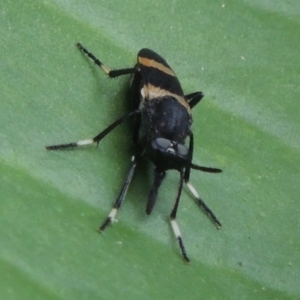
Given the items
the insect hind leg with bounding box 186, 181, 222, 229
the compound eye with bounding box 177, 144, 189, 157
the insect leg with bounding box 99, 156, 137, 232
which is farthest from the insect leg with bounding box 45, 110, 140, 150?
the insect hind leg with bounding box 186, 181, 222, 229

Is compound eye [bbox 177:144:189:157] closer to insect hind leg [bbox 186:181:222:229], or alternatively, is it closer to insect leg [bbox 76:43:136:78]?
insect hind leg [bbox 186:181:222:229]

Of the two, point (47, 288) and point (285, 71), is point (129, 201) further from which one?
point (285, 71)

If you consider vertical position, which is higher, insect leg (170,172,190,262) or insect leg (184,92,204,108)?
insect leg (184,92,204,108)

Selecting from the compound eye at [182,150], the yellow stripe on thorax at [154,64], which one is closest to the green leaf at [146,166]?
the yellow stripe on thorax at [154,64]

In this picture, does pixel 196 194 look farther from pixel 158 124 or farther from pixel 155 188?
pixel 158 124

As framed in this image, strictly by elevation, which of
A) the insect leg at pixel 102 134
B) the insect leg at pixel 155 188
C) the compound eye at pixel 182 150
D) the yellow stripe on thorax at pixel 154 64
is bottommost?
the insect leg at pixel 155 188

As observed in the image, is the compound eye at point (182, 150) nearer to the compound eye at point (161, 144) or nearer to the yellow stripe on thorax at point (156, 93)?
the compound eye at point (161, 144)

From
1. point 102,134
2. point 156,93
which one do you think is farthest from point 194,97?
point 102,134
